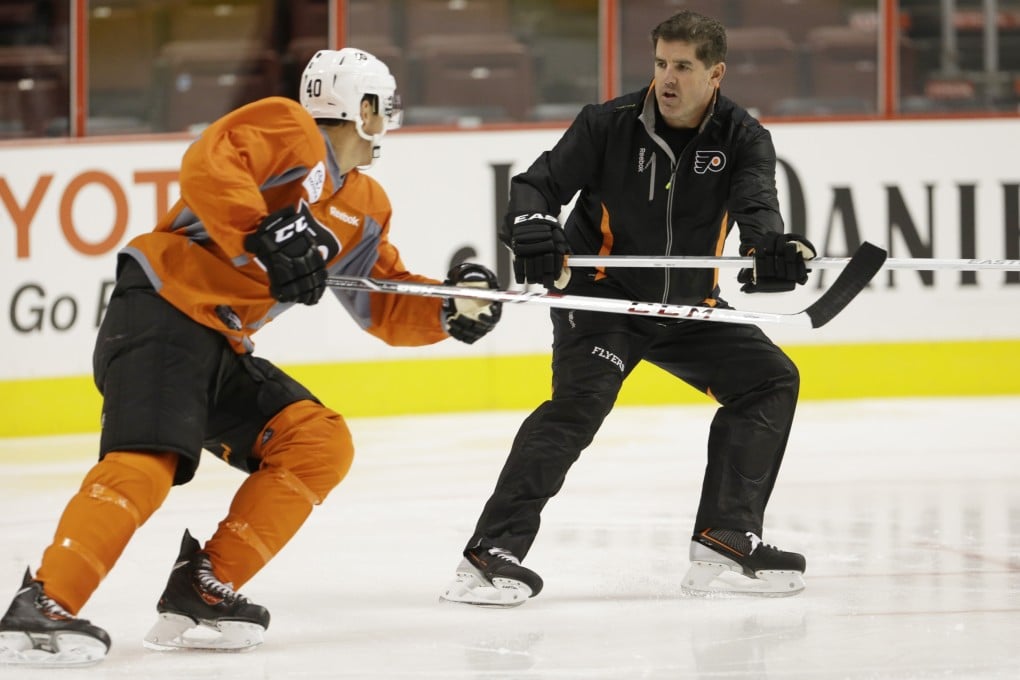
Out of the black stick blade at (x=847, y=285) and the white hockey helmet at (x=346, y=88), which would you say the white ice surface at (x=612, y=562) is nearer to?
the black stick blade at (x=847, y=285)

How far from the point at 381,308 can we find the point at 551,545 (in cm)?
101

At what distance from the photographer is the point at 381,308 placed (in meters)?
3.51

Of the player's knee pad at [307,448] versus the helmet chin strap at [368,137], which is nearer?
the player's knee pad at [307,448]

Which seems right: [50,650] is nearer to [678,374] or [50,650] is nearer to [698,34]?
[678,374]

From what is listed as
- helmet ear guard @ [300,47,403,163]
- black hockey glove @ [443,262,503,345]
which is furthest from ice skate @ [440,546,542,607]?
helmet ear guard @ [300,47,403,163]

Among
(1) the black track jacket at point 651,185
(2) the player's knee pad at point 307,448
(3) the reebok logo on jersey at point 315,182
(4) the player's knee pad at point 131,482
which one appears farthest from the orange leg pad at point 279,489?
(1) the black track jacket at point 651,185

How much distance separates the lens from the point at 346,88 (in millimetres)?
3279

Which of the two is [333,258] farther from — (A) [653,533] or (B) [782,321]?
(A) [653,533]

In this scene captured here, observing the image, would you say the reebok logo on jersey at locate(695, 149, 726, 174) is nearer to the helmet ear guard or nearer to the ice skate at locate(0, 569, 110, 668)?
the helmet ear guard

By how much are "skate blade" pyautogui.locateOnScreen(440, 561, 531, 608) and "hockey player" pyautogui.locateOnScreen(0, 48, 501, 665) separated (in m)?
0.46

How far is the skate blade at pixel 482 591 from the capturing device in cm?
354

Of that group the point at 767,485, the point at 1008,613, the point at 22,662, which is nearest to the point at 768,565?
the point at 767,485

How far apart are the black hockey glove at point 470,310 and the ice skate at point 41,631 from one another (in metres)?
0.95

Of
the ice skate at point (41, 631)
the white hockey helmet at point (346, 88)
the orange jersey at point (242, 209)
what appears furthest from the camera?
the white hockey helmet at point (346, 88)
